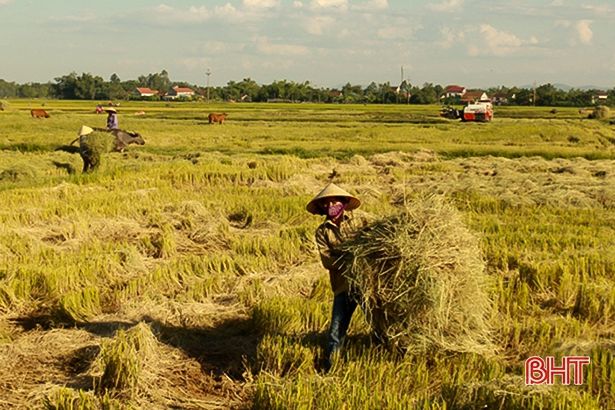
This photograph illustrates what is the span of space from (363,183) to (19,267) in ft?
23.5

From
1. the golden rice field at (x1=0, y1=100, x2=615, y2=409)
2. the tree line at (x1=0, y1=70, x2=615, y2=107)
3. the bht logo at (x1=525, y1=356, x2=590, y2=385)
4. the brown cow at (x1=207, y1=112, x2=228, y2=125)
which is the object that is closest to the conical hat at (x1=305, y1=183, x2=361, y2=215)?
the golden rice field at (x1=0, y1=100, x2=615, y2=409)

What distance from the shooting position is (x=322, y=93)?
9106cm

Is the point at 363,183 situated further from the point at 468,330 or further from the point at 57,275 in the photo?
the point at 468,330

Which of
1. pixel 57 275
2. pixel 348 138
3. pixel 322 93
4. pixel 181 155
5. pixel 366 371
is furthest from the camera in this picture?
pixel 322 93

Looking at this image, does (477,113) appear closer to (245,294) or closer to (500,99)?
(245,294)

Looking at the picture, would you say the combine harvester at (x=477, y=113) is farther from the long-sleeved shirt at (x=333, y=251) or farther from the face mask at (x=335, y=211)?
the long-sleeved shirt at (x=333, y=251)

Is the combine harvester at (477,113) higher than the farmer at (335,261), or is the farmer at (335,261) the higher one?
the combine harvester at (477,113)

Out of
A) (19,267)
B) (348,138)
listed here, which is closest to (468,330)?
(19,267)

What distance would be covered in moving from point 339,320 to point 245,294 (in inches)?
62.5

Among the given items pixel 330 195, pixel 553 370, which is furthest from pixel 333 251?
pixel 553 370

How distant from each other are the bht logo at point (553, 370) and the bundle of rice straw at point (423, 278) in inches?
13.9

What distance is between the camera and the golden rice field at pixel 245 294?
Result: 157 inches

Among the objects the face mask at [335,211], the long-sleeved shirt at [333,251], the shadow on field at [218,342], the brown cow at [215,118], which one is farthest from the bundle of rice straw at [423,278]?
the brown cow at [215,118]

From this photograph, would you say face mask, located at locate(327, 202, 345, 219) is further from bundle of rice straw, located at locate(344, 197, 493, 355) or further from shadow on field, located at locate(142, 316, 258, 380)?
shadow on field, located at locate(142, 316, 258, 380)
